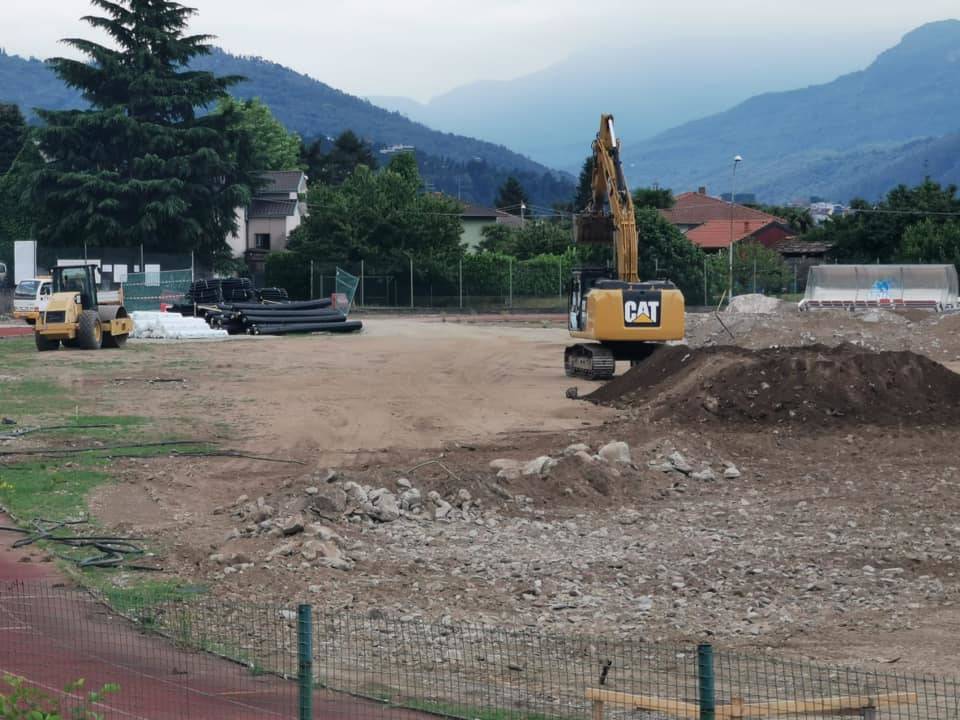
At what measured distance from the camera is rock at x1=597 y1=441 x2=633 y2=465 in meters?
19.1

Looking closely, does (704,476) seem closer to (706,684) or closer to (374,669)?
(374,669)

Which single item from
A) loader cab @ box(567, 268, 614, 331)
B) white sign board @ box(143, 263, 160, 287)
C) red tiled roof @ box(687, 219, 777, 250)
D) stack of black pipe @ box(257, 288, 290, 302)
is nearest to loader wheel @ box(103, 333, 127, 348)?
loader cab @ box(567, 268, 614, 331)

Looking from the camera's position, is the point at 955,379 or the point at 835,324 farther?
the point at 835,324

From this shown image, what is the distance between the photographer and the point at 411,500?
54.6ft

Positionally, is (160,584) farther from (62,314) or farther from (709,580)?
(62,314)

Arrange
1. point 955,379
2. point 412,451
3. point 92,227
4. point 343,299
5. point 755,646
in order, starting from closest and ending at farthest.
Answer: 1. point 755,646
2. point 412,451
3. point 955,379
4. point 343,299
5. point 92,227

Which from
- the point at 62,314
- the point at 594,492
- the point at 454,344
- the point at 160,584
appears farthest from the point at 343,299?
the point at 160,584

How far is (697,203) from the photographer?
139 m

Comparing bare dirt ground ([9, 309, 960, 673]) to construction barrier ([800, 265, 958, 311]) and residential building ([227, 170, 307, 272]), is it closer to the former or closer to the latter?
construction barrier ([800, 265, 958, 311])

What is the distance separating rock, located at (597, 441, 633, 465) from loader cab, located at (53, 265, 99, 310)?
2621 cm

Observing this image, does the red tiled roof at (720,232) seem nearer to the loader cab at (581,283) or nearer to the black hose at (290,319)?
the black hose at (290,319)

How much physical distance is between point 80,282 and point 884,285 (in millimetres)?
30723

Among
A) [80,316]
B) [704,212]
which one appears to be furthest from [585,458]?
[704,212]

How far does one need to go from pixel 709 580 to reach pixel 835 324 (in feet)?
117
